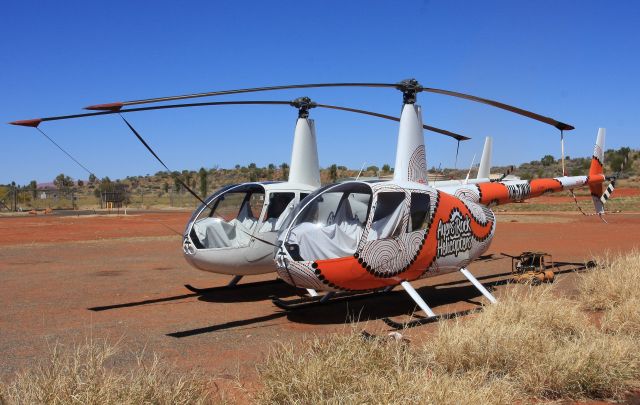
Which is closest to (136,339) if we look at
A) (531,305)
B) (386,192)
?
(386,192)

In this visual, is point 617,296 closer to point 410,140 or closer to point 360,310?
point 360,310

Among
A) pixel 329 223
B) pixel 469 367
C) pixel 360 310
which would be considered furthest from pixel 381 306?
pixel 469 367

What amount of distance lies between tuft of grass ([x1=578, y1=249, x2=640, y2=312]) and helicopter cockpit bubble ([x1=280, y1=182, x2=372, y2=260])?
13.5 ft

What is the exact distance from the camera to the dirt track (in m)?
8.20

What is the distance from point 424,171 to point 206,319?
4.93m

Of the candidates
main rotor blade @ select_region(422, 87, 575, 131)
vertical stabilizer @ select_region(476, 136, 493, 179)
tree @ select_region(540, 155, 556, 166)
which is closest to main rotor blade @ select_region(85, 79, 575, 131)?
main rotor blade @ select_region(422, 87, 575, 131)

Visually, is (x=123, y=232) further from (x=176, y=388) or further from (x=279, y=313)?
(x=176, y=388)

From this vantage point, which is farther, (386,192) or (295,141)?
(295,141)

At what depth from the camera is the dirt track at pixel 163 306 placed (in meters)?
8.20

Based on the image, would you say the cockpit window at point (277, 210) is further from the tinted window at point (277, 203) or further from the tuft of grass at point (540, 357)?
the tuft of grass at point (540, 357)

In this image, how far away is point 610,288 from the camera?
10.2m

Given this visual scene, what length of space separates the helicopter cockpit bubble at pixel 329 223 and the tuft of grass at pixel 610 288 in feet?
13.5

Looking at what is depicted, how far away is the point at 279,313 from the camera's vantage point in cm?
1066

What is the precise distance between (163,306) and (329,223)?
364 cm
